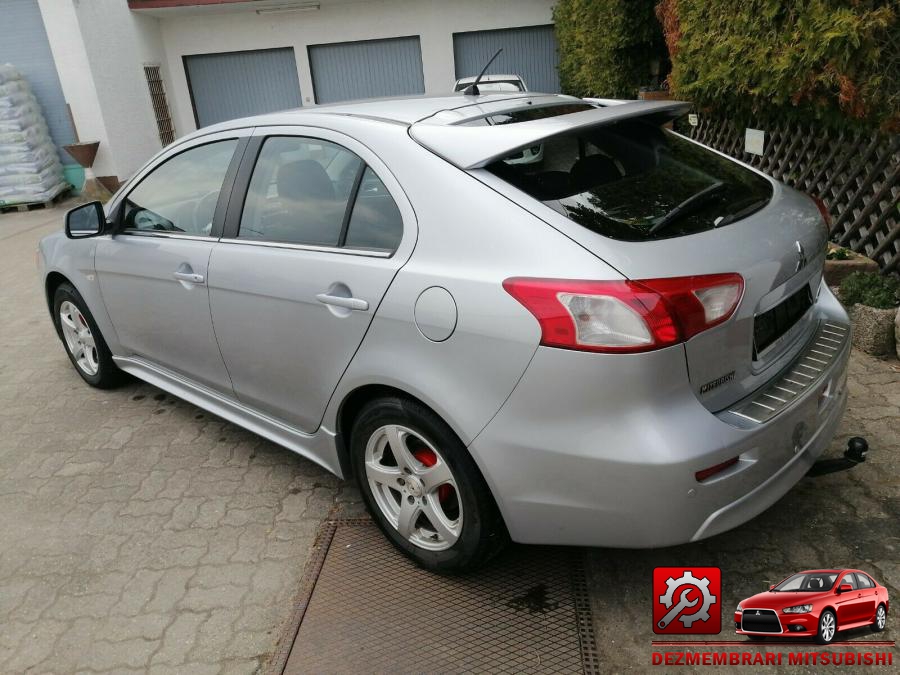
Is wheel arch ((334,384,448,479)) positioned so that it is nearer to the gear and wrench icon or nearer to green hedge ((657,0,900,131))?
the gear and wrench icon

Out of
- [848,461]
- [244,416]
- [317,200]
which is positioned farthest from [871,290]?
[244,416]

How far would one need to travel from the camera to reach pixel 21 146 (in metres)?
11.3

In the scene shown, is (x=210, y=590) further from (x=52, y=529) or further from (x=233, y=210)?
(x=233, y=210)

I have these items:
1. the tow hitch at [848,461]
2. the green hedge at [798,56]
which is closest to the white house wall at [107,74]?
the green hedge at [798,56]

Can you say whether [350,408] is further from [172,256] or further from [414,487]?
[172,256]

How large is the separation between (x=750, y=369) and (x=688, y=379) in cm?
33

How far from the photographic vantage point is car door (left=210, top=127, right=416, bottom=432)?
7.92ft

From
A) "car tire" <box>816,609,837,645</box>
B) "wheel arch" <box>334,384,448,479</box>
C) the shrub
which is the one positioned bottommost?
"car tire" <box>816,609,837,645</box>

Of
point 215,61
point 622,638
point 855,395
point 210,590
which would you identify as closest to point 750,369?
point 622,638

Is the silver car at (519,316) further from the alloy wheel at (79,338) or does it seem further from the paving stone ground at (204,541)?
the alloy wheel at (79,338)

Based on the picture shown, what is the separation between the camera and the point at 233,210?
3.01 m

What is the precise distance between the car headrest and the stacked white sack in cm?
1065

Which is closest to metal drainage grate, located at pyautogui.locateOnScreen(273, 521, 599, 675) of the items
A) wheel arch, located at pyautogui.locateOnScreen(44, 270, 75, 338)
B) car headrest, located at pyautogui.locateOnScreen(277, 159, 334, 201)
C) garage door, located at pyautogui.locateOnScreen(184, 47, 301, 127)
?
car headrest, located at pyautogui.locateOnScreen(277, 159, 334, 201)

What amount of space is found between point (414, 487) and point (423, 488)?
2.0 inches
